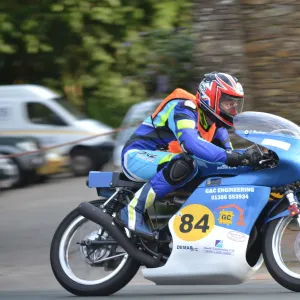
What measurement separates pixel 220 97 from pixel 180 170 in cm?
60

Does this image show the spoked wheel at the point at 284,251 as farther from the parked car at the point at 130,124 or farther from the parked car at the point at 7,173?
the parked car at the point at 7,173

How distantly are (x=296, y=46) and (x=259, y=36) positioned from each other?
41 cm

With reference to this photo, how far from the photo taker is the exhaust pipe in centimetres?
748

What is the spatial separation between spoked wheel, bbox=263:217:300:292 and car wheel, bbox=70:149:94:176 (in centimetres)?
1364

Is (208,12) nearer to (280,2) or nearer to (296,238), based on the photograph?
(280,2)

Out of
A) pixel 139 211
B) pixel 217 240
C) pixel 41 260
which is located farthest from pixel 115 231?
pixel 41 260

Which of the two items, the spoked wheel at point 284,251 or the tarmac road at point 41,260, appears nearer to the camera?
the spoked wheel at point 284,251

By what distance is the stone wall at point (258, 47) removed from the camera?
1098 cm

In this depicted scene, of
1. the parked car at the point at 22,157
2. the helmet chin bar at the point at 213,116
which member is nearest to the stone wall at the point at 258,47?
the helmet chin bar at the point at 213,116

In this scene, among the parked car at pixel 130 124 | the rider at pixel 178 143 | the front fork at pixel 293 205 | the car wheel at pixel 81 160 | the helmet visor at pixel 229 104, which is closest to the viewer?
the front fork at pixel 293 205

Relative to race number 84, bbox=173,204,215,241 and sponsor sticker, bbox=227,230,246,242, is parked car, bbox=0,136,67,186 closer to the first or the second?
race number 84, bbox=173,204,215,241

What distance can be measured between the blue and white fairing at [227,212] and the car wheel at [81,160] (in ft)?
43.7

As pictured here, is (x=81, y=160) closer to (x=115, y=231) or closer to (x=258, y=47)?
(x=258, y=47)

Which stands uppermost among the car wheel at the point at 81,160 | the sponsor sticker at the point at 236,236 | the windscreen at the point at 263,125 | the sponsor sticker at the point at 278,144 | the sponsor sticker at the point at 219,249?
the windscreen at the point at 263,125
